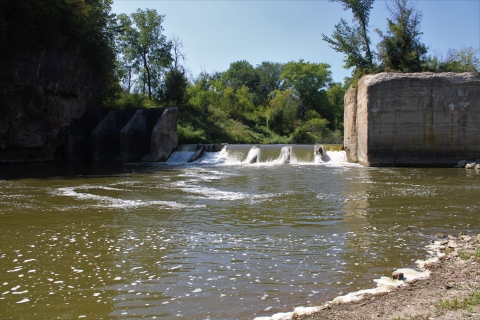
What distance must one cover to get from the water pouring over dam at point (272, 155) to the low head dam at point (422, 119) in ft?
11.2

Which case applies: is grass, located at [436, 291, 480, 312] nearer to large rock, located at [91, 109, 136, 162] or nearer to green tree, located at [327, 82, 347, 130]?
large rock, located at [91, 109, 136, 162]

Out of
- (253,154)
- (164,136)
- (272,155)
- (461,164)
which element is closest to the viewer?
(461,164)

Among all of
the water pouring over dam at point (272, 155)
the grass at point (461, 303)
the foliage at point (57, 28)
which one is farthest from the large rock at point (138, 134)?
the grass at point (461, 303)

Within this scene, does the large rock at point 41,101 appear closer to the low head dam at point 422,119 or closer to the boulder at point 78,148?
the boulder at point 78,148

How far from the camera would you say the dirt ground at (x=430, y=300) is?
3.47 m

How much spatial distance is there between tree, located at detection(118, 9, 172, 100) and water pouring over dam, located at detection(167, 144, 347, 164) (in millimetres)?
16897

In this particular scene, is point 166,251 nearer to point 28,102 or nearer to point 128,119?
point 28,102

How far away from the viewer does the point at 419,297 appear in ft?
12.8

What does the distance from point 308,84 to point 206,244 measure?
4956 centimetres

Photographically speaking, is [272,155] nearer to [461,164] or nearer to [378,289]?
[461,164]

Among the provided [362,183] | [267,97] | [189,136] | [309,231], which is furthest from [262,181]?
[267,97]

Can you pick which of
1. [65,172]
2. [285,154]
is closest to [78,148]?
[65,172]

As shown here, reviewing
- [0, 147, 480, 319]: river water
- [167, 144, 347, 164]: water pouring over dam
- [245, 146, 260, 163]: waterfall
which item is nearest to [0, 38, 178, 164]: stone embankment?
[167, 144, 347, 164]: water pouring over dam

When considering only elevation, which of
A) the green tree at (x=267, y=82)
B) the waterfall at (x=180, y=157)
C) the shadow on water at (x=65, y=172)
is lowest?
the shadow on water at (x=65, y=172)
